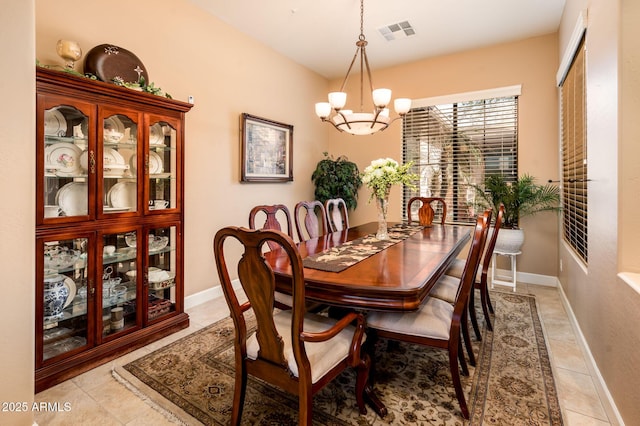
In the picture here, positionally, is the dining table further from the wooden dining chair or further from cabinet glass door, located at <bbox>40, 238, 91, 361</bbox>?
cabinet glass door, located at <bbox>40, 238, 91, 361</bbox>

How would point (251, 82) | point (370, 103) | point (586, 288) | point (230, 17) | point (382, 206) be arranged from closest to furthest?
point (586, 288) → point (382, 206) → point (230, 17) → point (251, 82) → point (370, 103)

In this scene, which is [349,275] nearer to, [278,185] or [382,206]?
[382,206]

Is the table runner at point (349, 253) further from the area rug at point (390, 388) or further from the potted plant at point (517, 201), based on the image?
the potted plant at point (517, 201)

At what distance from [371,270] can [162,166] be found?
2004 millimetres

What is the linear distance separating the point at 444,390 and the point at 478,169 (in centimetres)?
326

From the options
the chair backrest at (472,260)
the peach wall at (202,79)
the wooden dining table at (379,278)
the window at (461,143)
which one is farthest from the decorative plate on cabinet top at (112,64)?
the window at (461,143)

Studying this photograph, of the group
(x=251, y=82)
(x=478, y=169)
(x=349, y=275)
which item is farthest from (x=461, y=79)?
(x=349, y=275)

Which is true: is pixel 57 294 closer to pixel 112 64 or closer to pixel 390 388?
pixel 112 64

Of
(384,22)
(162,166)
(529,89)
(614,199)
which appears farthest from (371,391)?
(529,89)

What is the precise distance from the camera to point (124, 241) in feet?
8.01

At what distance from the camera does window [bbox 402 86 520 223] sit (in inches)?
165

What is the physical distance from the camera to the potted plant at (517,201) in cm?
374

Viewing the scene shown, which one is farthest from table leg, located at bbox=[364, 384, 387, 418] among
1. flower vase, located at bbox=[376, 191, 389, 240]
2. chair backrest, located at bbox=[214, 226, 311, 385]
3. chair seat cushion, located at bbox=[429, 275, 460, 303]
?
flower vase, located at bbox=[376, 191, 389, 240]

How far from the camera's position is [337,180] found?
4926 mm
